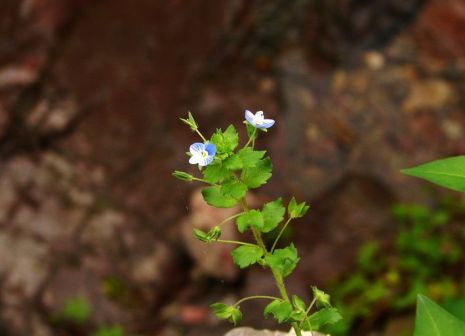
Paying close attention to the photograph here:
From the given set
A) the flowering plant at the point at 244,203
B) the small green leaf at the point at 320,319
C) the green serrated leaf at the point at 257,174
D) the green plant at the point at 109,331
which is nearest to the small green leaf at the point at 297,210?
the flowering plant at the point at 244,203

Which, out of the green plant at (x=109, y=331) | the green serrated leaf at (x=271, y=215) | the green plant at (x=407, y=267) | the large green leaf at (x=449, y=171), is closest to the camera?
the green serrated leaf at (x=271, y=215)

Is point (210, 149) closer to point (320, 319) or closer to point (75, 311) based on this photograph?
point (320, 319)

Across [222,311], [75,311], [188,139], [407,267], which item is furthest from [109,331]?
[222,311]

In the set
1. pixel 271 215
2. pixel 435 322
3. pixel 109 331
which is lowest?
pixel 435 322

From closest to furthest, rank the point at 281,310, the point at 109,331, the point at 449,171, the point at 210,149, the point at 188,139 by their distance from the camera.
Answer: the point at 210,149
the point at 281,310
the point at 449,171
the point at 109,331
the point at 188,139

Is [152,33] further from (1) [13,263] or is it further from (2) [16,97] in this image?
(1) [13,263]

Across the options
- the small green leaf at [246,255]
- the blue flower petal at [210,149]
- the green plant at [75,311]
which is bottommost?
the small green leaf at [246,255]

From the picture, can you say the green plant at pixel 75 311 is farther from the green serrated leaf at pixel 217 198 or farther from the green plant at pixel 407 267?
the green serrated leaf at pixel 217 198
